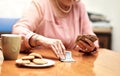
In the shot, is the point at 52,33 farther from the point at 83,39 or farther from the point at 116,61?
the point at 116,61

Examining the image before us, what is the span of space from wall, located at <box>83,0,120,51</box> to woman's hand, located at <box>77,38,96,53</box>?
6.43 feet

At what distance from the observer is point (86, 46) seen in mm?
1501

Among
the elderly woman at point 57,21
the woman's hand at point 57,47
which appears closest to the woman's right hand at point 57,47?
the woman's hand at point 57,47

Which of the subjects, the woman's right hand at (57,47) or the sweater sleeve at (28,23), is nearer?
the woman's right hand at (57,47)

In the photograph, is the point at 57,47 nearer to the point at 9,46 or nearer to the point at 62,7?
the point at 9,46

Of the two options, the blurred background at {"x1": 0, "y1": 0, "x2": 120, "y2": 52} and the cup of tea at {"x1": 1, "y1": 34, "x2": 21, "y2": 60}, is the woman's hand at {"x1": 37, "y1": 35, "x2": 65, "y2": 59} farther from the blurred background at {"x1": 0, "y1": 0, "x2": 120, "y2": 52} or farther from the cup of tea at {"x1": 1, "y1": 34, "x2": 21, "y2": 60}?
the blurred background at {"x1": 0, "y1": 0, "x2": 120, "y2": 52}

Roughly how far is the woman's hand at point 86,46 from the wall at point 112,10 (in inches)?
77.2

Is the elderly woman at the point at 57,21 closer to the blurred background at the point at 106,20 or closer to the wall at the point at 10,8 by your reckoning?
the wall at the point at 10,8

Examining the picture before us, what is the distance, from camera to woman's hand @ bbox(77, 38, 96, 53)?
1.49 m

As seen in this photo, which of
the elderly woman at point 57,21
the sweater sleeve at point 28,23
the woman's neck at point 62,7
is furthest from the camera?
the woman's neck at point 62,7

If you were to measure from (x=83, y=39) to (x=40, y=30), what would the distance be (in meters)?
0.35

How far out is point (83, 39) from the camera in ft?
4.88

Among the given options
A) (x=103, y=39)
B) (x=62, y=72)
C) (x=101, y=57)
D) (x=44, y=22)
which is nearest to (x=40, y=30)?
(x=44, y=22)

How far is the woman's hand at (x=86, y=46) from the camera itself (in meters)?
1.49
